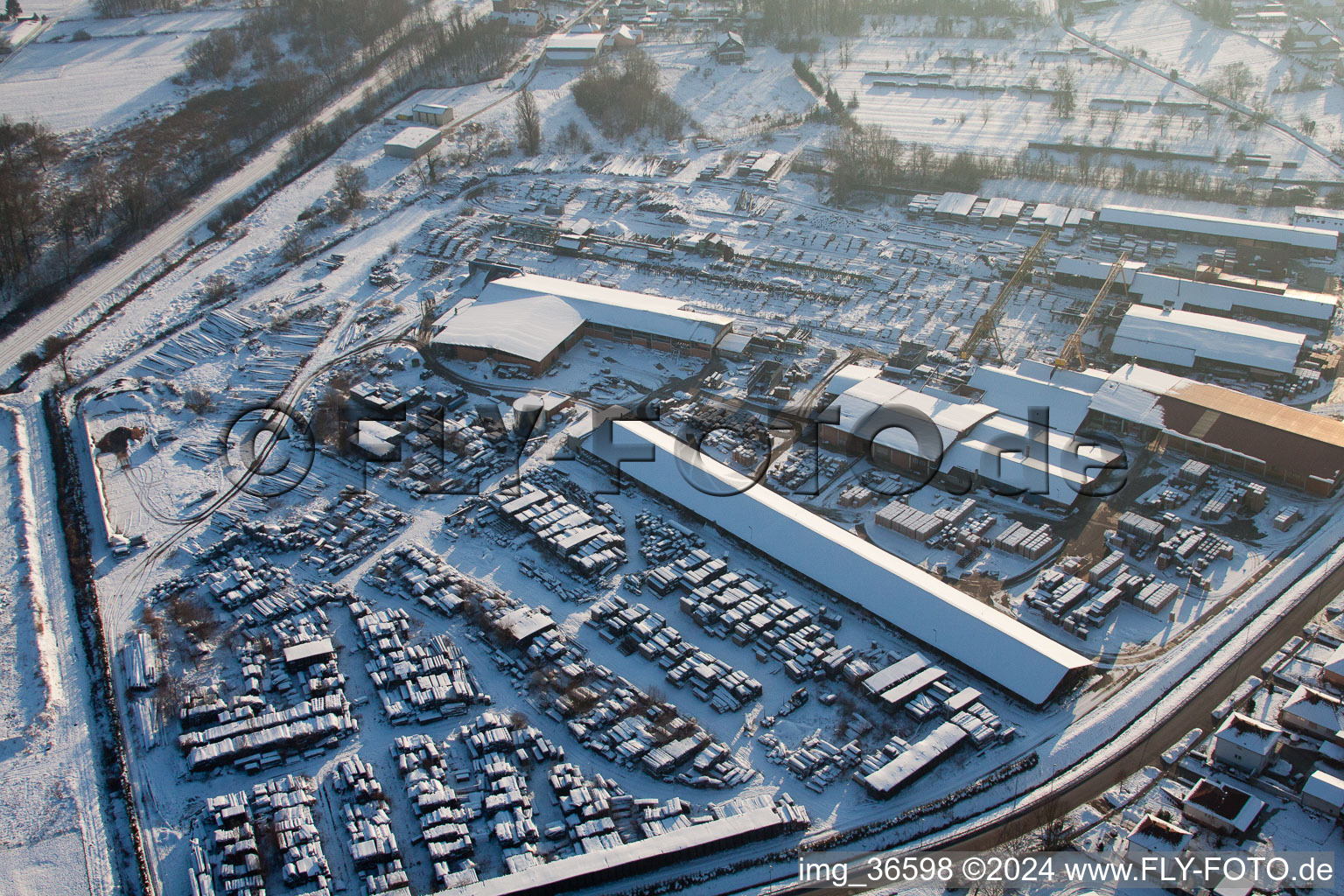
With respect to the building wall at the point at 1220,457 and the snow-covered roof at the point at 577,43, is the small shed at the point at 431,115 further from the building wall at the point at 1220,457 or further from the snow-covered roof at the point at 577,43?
the building wall at the point at 1220,457

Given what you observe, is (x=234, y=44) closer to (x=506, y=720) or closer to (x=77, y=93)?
(x=77, y=93)

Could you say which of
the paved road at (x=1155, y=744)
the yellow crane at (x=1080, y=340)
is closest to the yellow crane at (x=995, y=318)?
the yellow crane at (x=1080, y=340)

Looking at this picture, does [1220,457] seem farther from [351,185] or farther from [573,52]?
[573,52]

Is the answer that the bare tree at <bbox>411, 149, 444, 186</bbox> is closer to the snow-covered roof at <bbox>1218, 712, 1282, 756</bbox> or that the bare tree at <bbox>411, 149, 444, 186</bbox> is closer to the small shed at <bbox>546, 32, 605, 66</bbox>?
the small shed at <bbox>546, 32, 605, 66</bbox>

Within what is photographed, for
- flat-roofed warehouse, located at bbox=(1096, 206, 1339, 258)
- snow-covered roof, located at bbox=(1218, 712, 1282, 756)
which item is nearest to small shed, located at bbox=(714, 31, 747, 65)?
flat-roofed warehouse, located at bbox=(1096, 206, 1339, 258)

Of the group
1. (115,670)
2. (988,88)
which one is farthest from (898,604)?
(988,88)

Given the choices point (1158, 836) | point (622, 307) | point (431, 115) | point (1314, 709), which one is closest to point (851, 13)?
point (431, 115)
